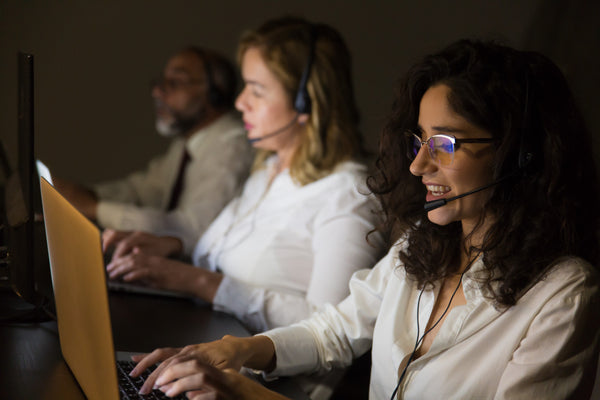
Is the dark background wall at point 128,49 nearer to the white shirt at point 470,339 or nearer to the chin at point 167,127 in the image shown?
the chin at point 167,127

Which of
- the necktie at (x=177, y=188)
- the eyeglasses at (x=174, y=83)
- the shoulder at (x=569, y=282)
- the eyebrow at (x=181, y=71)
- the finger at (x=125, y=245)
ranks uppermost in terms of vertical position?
the eyebrow at (x=181, y=71)

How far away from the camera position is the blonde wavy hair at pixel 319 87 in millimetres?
1732

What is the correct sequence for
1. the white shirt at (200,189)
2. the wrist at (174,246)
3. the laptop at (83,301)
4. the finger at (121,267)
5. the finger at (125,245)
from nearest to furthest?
1. the laptop at (83,301)
2. the finger at (121,267)
3. the finger at (125,245)
4. the wrist at (174,246)
5. the white shirt at (200,189)

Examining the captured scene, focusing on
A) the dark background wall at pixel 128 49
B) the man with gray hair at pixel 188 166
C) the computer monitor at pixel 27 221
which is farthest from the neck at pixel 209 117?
the computer monitor at pixel 27 221

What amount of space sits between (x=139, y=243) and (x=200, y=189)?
606mm

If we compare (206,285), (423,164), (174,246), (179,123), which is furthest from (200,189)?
(423,164)

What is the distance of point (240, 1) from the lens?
127 inches

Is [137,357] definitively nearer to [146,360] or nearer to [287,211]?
[146,360]

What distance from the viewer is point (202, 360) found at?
41.3 inches

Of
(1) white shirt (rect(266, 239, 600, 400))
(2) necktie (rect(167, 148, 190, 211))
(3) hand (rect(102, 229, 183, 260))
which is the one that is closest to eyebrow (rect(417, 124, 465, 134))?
(1) white shirt (rect(266, 239, 600, 400))

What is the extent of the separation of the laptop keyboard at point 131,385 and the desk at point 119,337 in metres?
0.05

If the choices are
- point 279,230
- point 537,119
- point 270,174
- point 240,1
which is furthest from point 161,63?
point 537,119

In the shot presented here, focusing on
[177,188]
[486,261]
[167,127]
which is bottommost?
[177,188]

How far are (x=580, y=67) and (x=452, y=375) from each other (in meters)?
1.62
